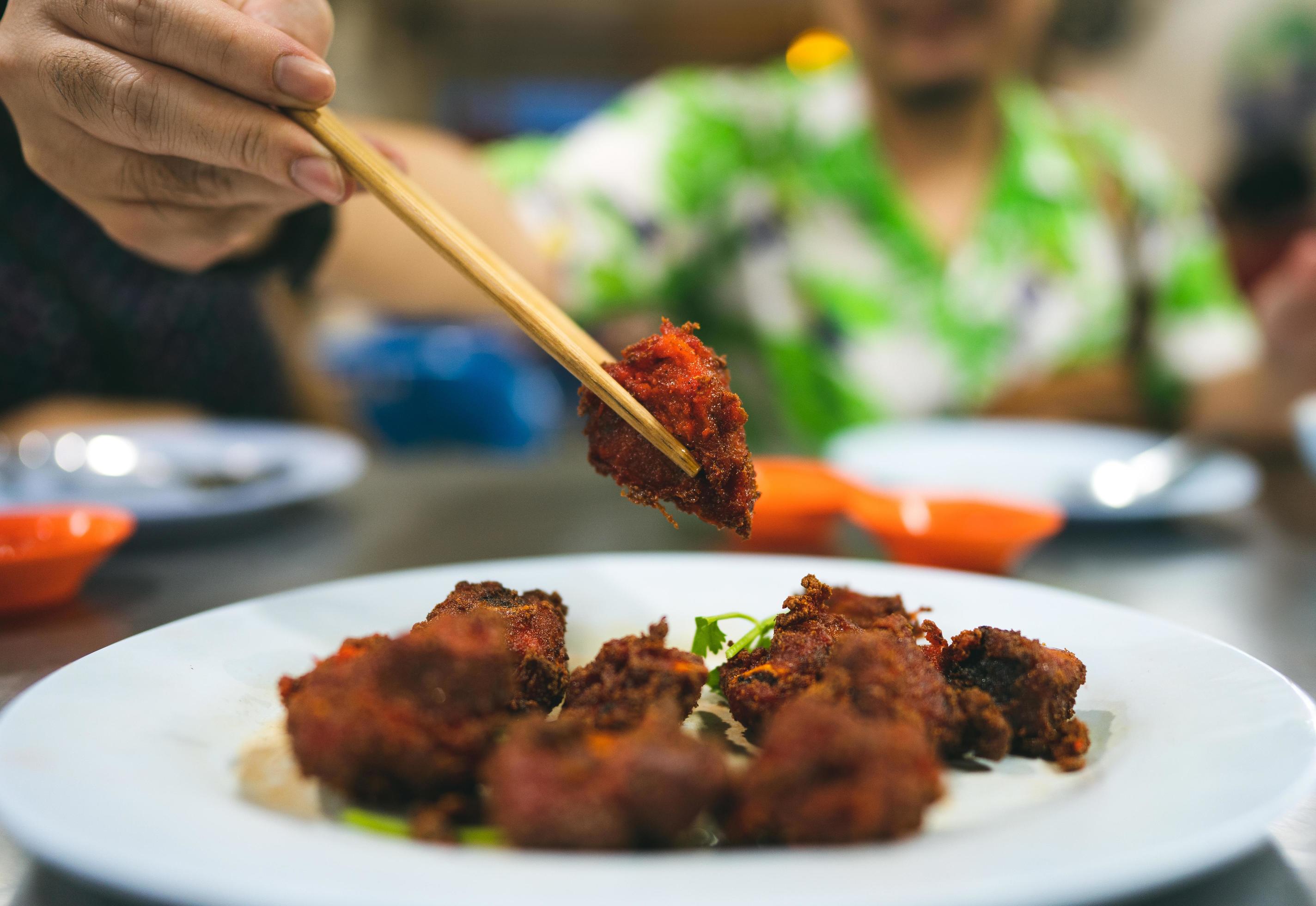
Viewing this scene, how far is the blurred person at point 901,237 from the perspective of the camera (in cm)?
428

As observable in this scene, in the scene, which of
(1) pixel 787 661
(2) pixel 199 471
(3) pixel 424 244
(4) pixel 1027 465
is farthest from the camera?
(3) pixel 424 244

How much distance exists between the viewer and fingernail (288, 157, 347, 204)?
4.87ft

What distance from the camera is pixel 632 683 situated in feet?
4.04

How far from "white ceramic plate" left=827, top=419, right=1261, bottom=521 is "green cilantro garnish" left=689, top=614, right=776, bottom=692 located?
1.07 metres

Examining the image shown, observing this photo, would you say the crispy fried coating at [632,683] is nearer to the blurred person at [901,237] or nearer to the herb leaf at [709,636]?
the herb leaf at [709,636]

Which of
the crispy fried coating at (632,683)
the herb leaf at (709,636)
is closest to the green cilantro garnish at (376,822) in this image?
the crispy fried coating at (632,683)

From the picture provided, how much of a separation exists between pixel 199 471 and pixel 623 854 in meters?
2.25

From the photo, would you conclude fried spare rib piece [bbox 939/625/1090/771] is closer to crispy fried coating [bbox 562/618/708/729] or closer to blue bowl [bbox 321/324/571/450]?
crispy fried coating [bbox 562/618/708/729]

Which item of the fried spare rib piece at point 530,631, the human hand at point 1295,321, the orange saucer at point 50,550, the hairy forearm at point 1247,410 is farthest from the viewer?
the hairy forearm at point 1247,410

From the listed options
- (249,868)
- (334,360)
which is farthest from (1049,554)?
(334,360)

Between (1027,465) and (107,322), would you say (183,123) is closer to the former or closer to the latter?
(1027,465)

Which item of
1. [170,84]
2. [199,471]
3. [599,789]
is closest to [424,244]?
[199,471]

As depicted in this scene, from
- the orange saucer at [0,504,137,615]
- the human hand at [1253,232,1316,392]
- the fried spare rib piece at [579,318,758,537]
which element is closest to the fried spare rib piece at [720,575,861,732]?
the fried spare rib piece at [579,318,758,537]

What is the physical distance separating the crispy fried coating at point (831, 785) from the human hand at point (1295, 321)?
288 cm
